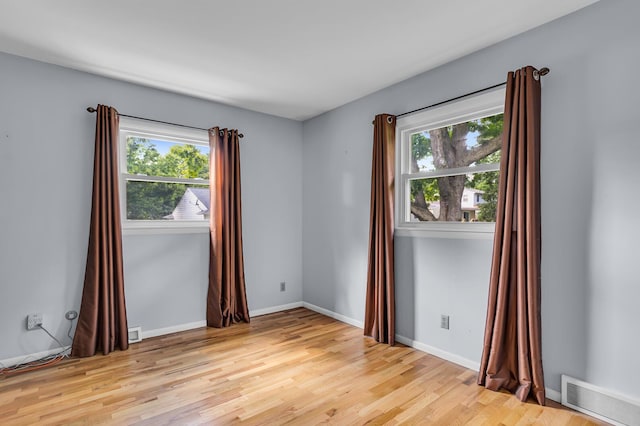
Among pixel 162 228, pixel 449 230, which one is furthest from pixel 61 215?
pixel 449 230

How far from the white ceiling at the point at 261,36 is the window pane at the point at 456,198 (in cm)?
105

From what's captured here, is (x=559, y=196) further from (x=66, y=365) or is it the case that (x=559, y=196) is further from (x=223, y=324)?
(x=66, y=365)

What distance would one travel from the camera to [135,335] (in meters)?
3.37

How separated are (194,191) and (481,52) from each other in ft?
10.4

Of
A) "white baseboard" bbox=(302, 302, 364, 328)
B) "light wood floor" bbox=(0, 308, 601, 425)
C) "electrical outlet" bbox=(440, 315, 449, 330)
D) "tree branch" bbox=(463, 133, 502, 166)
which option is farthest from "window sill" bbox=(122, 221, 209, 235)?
"tree branch" bbox=(463, 133, 502, 166)

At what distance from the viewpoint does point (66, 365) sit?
2.84 metres

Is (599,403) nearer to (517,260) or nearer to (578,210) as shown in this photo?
(517,260)

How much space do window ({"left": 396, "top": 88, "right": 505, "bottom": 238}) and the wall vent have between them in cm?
279

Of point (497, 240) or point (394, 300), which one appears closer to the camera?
point (497, 240)

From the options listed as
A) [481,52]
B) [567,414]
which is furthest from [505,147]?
[567,414]

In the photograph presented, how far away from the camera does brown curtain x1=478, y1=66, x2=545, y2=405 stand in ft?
7.48

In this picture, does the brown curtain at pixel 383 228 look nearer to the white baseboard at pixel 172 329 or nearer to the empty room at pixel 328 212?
the empty room at pixel 328 212

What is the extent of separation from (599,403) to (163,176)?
4.11 m

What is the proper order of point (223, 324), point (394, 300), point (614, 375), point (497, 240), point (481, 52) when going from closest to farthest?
point (614, 375) < point (497, 240) < point (481, 52) < point (394, 300) < point (223, 324)
